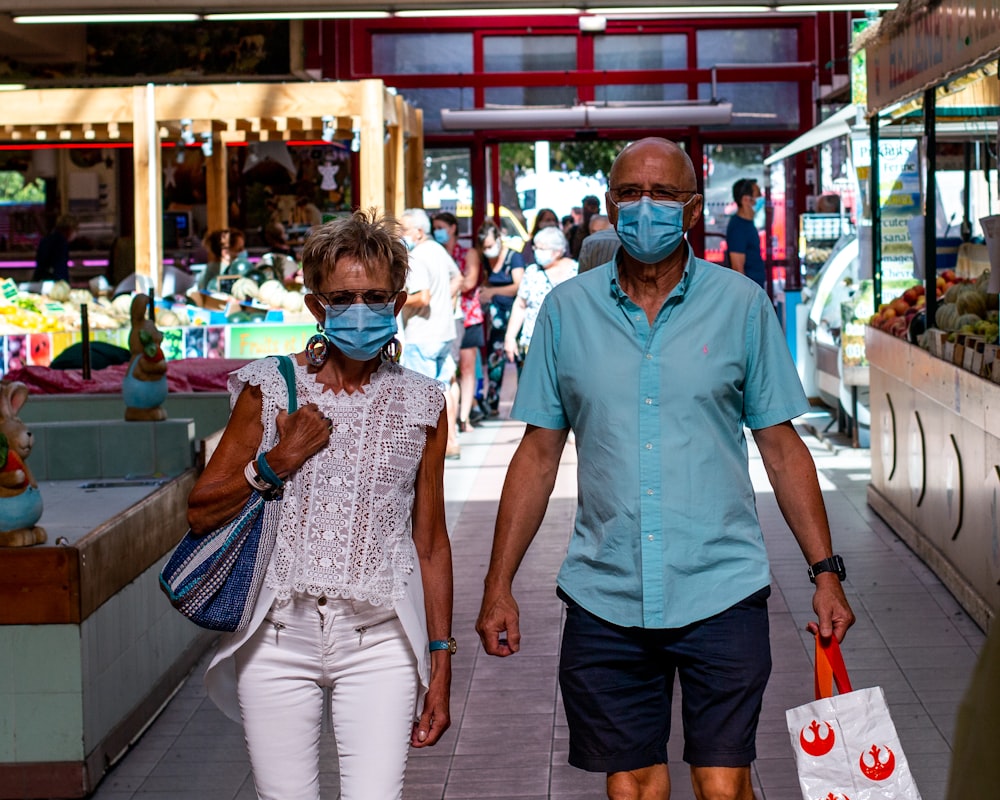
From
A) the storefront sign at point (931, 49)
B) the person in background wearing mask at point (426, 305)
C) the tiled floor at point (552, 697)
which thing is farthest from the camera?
the person in background wearing mask at point (426, 305)

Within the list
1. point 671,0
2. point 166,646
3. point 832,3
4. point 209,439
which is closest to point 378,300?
point 166,646

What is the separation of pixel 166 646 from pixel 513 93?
15.6m

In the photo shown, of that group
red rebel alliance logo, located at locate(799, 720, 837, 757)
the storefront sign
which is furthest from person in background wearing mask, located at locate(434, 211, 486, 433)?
red rebel alliance logo, located at locate(799, 720, 837, 757)

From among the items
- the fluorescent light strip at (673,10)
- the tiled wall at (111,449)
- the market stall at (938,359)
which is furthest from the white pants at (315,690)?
the fluorescent light strip at (673,10)

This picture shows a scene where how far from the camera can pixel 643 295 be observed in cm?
340

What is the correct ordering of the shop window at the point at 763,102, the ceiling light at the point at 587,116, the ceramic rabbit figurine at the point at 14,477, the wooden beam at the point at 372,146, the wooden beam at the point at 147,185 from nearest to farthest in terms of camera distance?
the ceramic rabbit figurine at the point at 14,477, the wooden beam at the point at 372,146, the wooden beam at the point at 147,185, the ceiling light at the point at 587,116, the shop window at the point at 763,102

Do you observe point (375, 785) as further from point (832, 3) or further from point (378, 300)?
point (832, 3)

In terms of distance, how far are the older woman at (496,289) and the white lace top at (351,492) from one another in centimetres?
1039

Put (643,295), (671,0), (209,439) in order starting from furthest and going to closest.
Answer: (671,0) → (209,439) → (643,295)

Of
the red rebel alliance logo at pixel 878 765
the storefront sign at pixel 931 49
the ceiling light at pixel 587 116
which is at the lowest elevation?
Answer: the red rebel alliance logo at pixel 878 765

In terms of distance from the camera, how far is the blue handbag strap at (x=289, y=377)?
3.18 meters

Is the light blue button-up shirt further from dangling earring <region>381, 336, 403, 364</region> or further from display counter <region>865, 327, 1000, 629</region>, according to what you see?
display counter <region>865, 327, 1000, 629</region>

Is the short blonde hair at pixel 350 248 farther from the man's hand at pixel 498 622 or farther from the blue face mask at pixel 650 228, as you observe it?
the man's hand at pixel 498 622

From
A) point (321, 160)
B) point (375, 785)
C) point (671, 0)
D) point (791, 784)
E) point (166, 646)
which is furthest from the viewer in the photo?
point (321, 160)
